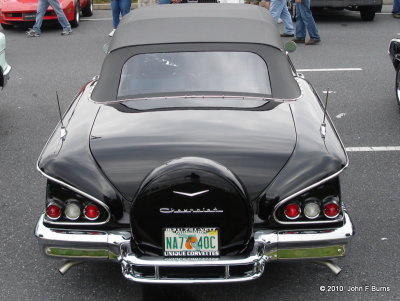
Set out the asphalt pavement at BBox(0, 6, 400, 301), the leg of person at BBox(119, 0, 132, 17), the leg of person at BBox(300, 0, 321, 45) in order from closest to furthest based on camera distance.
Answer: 1. the asphalt pavement at BBox(0, 6, 400, 301)
2. the leg of person at BBox(300, 0, 321, 45)
3. the leg of person at BBox(119, 0, 132, 17)

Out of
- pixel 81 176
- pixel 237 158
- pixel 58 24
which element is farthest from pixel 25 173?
pixel 58 24

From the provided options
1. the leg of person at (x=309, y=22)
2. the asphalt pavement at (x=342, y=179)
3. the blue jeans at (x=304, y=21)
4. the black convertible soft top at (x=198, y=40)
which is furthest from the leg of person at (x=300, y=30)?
the black convertible soft top at (x=198, y=40)

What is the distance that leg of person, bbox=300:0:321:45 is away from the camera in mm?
11185

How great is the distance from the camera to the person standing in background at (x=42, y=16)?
12.5 m

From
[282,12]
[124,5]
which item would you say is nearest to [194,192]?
[282,12]

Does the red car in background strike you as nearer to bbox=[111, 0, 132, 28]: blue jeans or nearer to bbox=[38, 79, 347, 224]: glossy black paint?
bbox=[111, 0, 132, 28]: blue jeans

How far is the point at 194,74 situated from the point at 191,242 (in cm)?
158

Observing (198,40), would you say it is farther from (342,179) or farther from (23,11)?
(23,11)

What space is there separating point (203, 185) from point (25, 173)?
3205 mm

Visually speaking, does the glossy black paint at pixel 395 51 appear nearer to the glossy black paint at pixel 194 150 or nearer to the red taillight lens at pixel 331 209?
the glossy black paint at pixel 194 150

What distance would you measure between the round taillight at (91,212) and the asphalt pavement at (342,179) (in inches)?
26.1

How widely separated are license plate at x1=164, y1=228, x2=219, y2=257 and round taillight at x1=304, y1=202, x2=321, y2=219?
1.70ft

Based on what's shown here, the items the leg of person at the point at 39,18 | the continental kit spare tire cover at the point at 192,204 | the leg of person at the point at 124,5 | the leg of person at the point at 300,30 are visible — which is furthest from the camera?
the leg of person at the point at 39,18

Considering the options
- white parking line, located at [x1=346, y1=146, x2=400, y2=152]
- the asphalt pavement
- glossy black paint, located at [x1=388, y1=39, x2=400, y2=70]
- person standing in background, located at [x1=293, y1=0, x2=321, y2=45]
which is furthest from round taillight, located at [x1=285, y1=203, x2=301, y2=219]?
person standing in background, located at [x1=293, y1=0, x2=321, y2=45]
